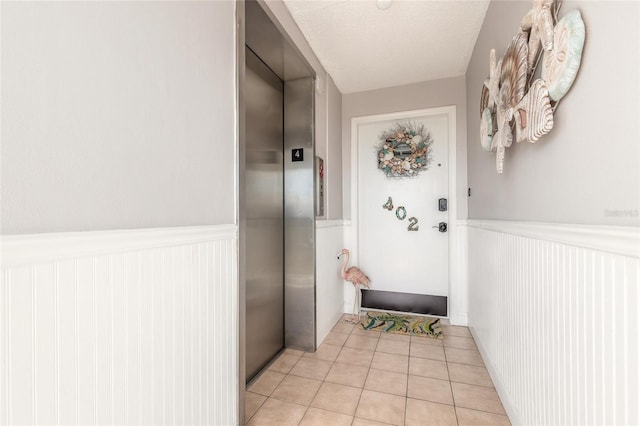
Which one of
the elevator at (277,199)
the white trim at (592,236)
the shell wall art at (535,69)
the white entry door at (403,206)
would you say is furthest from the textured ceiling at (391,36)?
the white trim at (592,236)

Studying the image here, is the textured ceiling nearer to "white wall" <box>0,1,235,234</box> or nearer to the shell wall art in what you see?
the shell wall art

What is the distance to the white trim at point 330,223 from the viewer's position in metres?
2.50

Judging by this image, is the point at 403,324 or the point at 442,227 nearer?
the point at 403,324

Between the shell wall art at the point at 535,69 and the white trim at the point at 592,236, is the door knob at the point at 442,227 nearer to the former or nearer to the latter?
the shell wall art at the point at 535,69

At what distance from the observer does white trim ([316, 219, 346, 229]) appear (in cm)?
250

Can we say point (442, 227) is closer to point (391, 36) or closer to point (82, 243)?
point (391, 36)

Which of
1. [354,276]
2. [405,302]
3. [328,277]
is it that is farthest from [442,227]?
[328,277]

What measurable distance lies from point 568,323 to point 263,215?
175 cm

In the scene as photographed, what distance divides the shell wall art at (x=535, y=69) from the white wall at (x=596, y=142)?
1.4 inches

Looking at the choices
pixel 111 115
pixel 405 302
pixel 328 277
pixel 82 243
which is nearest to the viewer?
pixel 82 243

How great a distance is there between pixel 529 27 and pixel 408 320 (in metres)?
2.50

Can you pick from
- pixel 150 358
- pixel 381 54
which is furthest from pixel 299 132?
pixel 150 358

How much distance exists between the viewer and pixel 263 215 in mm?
2172

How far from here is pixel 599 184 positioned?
0.81m
